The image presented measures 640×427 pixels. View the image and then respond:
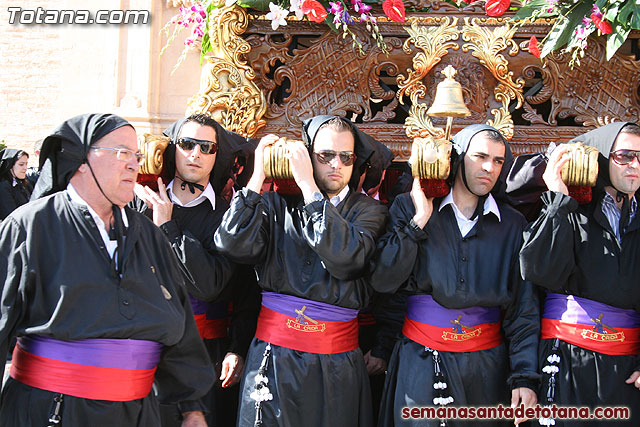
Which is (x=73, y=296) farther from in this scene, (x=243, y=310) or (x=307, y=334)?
(x=243, y=310)

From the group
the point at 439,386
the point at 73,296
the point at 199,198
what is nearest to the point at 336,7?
the point at 199,198

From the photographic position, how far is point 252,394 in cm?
336

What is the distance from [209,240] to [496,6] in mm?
2331

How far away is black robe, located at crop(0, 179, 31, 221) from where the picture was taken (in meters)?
7.85

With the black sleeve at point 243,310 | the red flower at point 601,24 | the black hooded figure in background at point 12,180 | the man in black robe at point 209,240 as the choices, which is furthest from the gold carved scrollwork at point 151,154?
the black hooded figure in background at point 12,180

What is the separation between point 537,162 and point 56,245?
262cm

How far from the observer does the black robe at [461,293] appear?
Answer: 11.1 feet

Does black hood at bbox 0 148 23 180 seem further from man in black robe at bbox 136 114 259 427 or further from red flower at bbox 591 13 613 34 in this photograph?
red flower at bbox 591 13 613 34

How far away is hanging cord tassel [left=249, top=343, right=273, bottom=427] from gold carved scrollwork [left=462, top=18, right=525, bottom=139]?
7.44 feet

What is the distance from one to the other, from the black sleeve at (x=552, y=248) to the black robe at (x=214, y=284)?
5.12 feet

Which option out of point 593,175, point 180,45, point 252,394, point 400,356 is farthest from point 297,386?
point 180,45

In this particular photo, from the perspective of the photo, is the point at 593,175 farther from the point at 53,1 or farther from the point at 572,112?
the point at 53,1

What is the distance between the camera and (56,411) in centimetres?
246

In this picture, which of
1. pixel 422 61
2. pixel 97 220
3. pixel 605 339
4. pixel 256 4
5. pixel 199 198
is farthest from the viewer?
pixel 422 61
